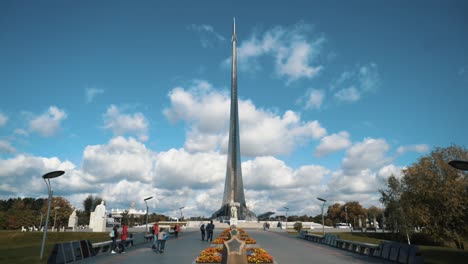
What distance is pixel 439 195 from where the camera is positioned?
2784 centimetres

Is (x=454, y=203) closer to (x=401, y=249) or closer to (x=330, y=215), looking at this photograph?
(x=401, y=249)

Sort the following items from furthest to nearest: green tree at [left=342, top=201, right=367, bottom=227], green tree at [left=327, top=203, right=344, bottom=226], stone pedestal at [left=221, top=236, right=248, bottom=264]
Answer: green tree at [left=327, top=203, right=344, bottom=226], green tree at [left=342, top=201, right=367, bottom=227], stone pedestal at [left=221, top=236, right=248, bottom=264]

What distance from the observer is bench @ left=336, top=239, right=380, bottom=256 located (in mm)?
15013

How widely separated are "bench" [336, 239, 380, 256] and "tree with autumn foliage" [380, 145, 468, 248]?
13702 millimetres

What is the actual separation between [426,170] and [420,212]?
145 inches

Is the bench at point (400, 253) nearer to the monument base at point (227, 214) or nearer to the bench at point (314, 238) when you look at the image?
the bench at point (314, 238)

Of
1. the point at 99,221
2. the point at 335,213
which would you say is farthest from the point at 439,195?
the point at 335,213

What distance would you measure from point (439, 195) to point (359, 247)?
15689 mm

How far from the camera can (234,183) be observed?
67.7m

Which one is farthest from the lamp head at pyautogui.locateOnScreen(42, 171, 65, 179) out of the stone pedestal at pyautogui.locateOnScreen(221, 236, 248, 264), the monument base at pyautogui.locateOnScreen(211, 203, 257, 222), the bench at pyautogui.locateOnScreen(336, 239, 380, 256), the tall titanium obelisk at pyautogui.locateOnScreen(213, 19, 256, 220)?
the monument base at pyautogui.locateOnScreen(211, 203, 257, 222)

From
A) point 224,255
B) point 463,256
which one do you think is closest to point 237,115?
point 463,256

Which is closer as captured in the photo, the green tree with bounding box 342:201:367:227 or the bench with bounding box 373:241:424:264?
the bench with bounding box 373:241:424:264

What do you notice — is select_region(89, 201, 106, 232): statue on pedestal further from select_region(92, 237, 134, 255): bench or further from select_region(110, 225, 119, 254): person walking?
select_region(110, 225, 119, 254): person walking

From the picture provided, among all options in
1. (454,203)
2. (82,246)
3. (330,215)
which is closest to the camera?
(82,246)
